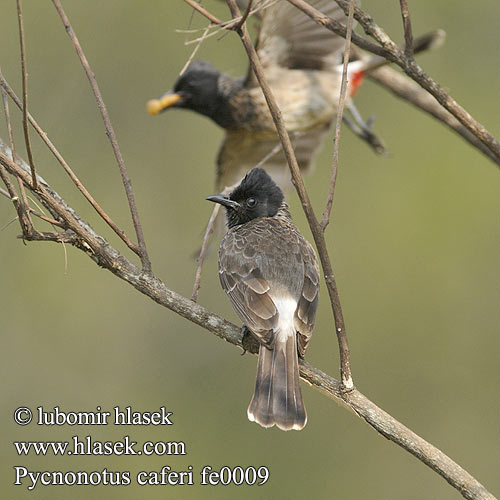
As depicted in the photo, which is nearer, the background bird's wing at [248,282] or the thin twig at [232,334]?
the thin twig at [232,334]

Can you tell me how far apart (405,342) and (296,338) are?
13.0 feet

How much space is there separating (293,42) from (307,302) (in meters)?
2.66

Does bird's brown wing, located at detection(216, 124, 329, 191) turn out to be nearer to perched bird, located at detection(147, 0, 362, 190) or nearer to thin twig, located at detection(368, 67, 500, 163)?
perched bird, located at detection(147, 0, 362, 190)

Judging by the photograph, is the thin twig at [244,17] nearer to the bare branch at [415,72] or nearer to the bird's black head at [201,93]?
the bare branch at [415,72]

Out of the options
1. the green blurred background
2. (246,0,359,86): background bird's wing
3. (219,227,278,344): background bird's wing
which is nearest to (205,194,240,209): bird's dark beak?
(219,227,278,344): background bird's wing

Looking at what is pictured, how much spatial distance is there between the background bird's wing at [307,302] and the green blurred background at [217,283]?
2.95m

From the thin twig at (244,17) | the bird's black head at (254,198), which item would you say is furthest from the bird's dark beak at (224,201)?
the thin twig at (244,17)

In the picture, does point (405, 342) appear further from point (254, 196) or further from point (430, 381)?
point (254, 196)

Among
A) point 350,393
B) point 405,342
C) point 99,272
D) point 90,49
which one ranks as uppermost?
point 90,49

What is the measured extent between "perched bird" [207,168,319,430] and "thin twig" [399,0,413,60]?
104 cm

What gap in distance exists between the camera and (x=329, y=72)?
570 cm

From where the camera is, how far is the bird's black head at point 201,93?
574cm

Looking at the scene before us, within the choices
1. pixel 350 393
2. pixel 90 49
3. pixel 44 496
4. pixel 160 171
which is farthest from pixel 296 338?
pixel 90 49

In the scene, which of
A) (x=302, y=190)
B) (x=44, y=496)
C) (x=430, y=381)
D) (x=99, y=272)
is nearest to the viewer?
(x=302, y=190)
